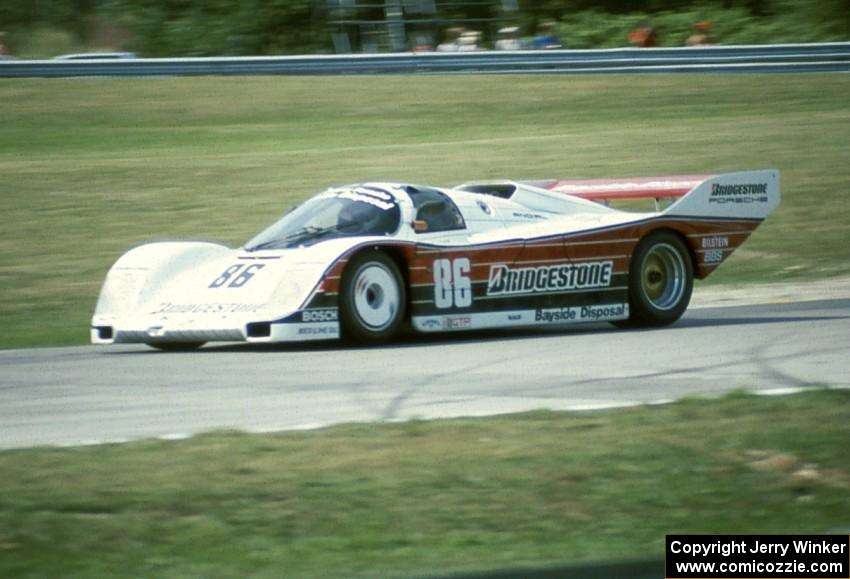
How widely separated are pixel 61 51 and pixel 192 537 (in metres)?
40.9

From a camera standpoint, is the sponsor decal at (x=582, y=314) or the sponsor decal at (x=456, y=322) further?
the sponsor decal at (x=582, y=314)

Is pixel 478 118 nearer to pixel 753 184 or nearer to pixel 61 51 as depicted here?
pixel 753 184

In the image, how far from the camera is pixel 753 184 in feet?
47.4

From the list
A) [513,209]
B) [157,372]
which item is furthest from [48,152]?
[157,372]

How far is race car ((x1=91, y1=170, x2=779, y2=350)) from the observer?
1160cm

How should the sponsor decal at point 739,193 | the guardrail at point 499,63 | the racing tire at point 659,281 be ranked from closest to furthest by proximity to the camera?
1. the racing tire at point 659,281
2. the sponsor decal at point 739,193
3. the guardrail at point 499,63

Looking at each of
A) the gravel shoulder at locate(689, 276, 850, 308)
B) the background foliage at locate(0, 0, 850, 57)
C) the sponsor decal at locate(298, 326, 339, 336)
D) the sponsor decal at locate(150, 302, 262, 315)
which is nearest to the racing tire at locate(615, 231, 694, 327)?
the gravel shoulder at locate(689, 276, 850, 308)

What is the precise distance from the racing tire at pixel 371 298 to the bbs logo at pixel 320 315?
60mm

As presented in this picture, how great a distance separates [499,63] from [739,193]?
14941mm

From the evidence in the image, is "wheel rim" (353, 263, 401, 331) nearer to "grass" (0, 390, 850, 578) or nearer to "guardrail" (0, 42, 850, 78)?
"grass" (0, 390, 850, 578)

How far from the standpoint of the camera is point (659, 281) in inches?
540

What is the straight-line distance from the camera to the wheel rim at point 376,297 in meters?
11.8

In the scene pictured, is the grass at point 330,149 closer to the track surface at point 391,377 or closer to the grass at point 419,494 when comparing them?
the track surface at point 391,377

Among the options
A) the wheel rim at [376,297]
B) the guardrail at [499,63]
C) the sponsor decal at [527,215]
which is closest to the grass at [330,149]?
the guardrail at [499,63]
